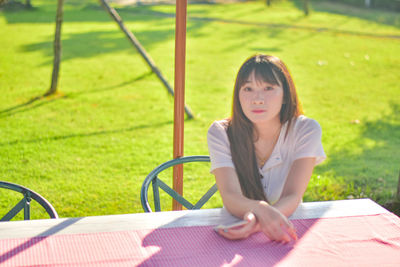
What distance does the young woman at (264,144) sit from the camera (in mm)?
Answer: 1750

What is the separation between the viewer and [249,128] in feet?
6.15

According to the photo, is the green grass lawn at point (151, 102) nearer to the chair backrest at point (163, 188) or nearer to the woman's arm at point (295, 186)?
the chair backrest at point (163, 188)

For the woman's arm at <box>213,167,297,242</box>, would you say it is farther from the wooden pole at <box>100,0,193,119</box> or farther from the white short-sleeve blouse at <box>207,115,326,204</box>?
the wooden pole at <box>100,0,193,119</box>

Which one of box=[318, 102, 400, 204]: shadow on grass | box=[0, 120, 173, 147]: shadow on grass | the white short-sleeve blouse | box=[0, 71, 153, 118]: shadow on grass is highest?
the white short-sleeve blouse

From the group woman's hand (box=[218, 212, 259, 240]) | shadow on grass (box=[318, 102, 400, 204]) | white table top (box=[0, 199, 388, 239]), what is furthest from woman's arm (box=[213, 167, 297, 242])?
shadow on grass (box=[318, 102, 400, 204])

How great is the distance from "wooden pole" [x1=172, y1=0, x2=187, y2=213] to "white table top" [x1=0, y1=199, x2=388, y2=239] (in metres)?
0.82

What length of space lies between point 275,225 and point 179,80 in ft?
3.73

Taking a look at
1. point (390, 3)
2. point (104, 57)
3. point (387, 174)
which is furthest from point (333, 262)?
point (390, 3)

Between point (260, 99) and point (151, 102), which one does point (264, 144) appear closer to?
point (260, 99)

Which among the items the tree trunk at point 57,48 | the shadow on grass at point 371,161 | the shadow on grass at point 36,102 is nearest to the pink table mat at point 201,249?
Result: the shadow on grass at point 371,161

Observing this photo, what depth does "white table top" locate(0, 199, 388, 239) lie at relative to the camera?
1.59 m

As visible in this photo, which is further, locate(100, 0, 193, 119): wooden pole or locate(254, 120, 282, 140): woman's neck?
locate(100, 0, 193, 119): wooden pole

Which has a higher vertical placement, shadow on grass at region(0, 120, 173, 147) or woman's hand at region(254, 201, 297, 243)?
woman's hand at region(254, 201, 297, 243)

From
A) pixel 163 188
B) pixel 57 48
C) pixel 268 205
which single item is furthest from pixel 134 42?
pixel 268 205
